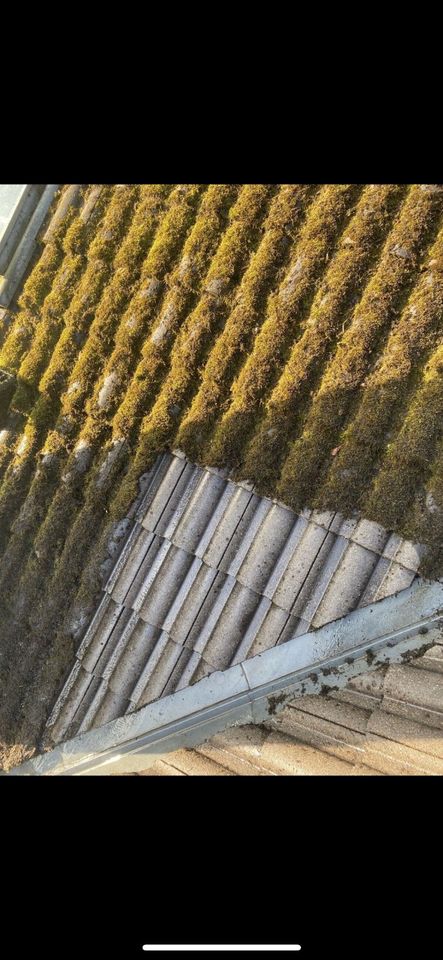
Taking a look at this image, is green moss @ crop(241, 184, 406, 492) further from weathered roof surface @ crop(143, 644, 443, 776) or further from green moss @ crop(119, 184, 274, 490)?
weathered roof surface @ crop(143, 644, 443, 776)

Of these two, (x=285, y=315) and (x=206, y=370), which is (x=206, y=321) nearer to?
(x=206, y=370)

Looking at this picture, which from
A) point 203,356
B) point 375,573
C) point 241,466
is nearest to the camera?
point 375,573

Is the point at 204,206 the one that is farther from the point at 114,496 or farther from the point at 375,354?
the point at 114,496

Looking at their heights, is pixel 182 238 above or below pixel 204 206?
below

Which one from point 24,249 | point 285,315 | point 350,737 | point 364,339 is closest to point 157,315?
point 285,315

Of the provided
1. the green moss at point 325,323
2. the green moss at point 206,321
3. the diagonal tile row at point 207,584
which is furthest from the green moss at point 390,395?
the green moss at point 206,321
